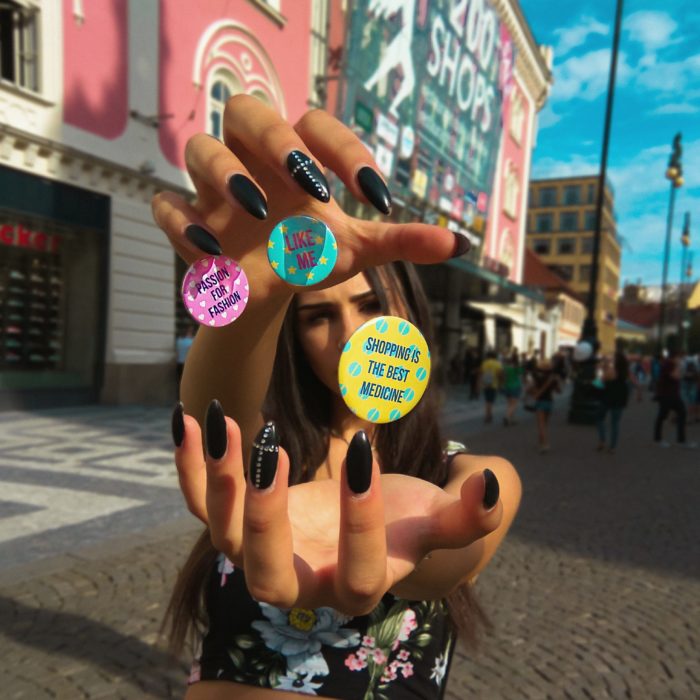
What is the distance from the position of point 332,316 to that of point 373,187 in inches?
13.0

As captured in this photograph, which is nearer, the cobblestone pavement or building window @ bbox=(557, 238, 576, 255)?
the cobblestone pavement

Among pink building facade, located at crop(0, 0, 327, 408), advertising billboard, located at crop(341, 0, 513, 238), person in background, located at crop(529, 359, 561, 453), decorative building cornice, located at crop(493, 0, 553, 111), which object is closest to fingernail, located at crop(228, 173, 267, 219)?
person in background, located at crop(529, 359, 561, 453)

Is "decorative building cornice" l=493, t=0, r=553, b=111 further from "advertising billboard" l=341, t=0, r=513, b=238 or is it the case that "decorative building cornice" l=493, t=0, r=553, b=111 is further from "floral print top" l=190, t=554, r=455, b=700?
"floral print top" l=190, t=554, r=455, b=700

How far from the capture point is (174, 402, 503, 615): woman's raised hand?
62 cm

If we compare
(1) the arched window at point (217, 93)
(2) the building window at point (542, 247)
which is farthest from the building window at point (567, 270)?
(1) the arched window at point (217, 93)

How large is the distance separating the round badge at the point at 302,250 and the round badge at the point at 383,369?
0.38 feet

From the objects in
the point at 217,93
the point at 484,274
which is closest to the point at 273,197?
the point at 217,93

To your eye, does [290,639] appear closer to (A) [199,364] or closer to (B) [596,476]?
(A) [199,364]

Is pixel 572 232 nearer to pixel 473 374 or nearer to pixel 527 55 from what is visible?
pixel 527 55

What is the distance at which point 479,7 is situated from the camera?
20.6 metres

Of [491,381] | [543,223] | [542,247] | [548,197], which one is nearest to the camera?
[491,381]


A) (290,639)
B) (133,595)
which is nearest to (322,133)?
(290,639)

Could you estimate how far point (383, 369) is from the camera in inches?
33.6

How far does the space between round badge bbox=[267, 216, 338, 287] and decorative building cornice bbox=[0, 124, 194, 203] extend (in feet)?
28.4
